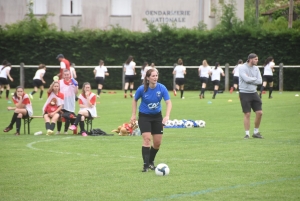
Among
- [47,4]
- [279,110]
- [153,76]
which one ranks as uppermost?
[47,4]

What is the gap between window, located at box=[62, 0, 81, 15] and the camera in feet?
178

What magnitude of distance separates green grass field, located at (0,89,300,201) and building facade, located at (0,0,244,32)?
99.5ft

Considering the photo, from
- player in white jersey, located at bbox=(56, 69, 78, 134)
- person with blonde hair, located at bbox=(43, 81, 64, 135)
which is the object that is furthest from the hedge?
person with blonde hair, located at bbox=(43, 81, 64, 135)

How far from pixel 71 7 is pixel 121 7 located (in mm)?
3930

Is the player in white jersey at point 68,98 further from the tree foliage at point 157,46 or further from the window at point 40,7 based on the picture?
the window at point 40,7

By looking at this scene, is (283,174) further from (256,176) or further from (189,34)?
(189,34)

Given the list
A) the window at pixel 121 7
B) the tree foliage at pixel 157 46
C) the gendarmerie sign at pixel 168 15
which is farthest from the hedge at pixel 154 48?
the window at pixel 121 7

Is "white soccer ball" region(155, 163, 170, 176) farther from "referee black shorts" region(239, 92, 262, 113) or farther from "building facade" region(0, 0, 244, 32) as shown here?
"building facade" region(0, 0, 244, 32)

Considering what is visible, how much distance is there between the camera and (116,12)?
53.8 m

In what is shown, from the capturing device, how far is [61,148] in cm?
1620

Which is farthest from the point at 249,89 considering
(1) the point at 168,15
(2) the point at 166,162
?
(1) the point at 168,15

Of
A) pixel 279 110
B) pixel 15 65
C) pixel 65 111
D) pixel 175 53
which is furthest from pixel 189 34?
pixel 65 111

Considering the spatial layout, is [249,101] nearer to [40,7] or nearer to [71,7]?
[71,7]

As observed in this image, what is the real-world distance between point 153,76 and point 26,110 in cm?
844
